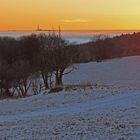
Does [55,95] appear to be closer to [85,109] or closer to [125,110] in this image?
[85,109]

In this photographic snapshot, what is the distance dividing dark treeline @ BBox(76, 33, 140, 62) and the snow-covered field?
6242cm

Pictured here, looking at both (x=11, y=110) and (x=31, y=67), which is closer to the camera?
(x=11, y=110)

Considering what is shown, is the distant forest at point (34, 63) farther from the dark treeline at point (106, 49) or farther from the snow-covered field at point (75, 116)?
the snow-covered field at point (75, 116)

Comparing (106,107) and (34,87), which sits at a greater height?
(106,107)

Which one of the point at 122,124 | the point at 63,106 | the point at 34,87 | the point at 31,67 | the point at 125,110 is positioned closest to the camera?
the point at 122,124

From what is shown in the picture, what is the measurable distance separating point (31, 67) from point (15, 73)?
12123 millimetres

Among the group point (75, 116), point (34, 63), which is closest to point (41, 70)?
point (34, 63)

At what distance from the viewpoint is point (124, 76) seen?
63625 millimetres

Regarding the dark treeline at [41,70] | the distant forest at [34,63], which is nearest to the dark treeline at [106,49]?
the distant forest at [34,63]

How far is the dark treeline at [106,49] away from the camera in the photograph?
105 meters

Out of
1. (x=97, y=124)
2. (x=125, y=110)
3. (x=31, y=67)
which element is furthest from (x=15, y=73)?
(x=97, y=124)

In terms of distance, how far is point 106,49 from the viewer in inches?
4508

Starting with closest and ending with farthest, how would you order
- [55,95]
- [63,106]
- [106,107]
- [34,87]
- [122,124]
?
[122,124], [106,107], [63,106], [55,95], [34,87]

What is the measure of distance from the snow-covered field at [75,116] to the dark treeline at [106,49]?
62.4m
